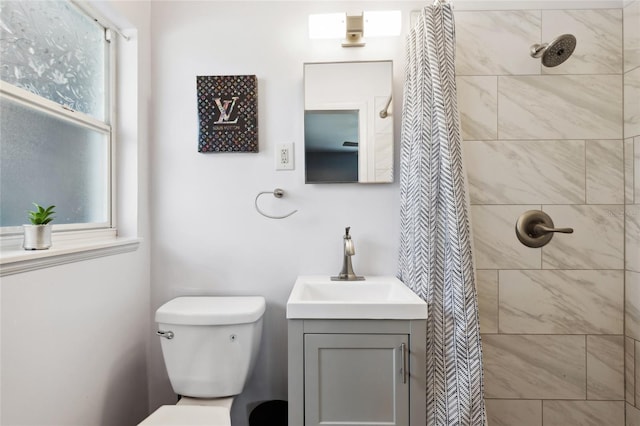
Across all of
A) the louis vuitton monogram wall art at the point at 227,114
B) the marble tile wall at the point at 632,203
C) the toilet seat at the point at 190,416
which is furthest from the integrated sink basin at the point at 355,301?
the marble tile wall at the point at 632,203

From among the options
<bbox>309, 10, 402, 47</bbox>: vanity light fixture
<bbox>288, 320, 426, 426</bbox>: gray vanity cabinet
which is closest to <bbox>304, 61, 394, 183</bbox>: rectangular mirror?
<bbox>309, 10, 402, 47</bbox>: vanity light fixture

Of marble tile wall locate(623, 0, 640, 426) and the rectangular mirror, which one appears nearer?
marble tile wall locate(623, 0, 640, 426)

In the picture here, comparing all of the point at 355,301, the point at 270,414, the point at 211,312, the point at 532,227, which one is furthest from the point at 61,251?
the point at 532,227

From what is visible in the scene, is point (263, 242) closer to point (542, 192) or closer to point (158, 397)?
point (158, 397)

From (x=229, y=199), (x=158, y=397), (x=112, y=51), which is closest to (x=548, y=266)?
(x=229, y=199)

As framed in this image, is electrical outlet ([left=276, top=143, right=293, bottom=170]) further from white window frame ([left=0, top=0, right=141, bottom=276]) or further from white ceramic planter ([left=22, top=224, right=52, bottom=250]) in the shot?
white ceramic planter ([left=22, top=224, right=52, bottom=250])

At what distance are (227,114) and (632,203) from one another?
182cm

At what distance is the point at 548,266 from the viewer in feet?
5.16

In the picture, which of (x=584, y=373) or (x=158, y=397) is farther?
(x=158, y=397)

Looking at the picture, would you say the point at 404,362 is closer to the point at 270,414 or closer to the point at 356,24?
the point at 270,414

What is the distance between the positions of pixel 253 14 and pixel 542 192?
1.55 metres

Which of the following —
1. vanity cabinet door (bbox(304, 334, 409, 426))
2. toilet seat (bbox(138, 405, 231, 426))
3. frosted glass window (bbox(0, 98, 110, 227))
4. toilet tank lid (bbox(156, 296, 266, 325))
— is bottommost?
toilet seat (bbox(138, 405, 231, 426))

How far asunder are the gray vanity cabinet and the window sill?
2.44ft

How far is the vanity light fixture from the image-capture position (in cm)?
155
